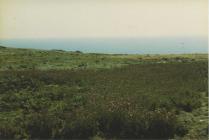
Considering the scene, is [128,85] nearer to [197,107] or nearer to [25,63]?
[197,107]

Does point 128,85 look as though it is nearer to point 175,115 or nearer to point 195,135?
point 175,115

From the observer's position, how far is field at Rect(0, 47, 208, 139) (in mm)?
15609

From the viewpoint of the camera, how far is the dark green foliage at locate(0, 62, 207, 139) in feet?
51.3

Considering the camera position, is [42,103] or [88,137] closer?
[88,137]

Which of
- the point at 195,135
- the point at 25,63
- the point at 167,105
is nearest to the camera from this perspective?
the point at 195,135

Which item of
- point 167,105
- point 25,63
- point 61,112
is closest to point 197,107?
point 167,105

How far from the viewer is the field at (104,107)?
15.6 m

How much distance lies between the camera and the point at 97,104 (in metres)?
18.2

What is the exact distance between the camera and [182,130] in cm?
1559

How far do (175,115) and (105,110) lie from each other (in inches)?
91.1

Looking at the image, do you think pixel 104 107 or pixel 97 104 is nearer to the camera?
pixel 104 107

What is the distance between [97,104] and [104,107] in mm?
1062

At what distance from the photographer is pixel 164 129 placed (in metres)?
15.6

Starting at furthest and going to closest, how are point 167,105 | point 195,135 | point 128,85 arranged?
point 128,85 → point 167,105 → point 195,135
